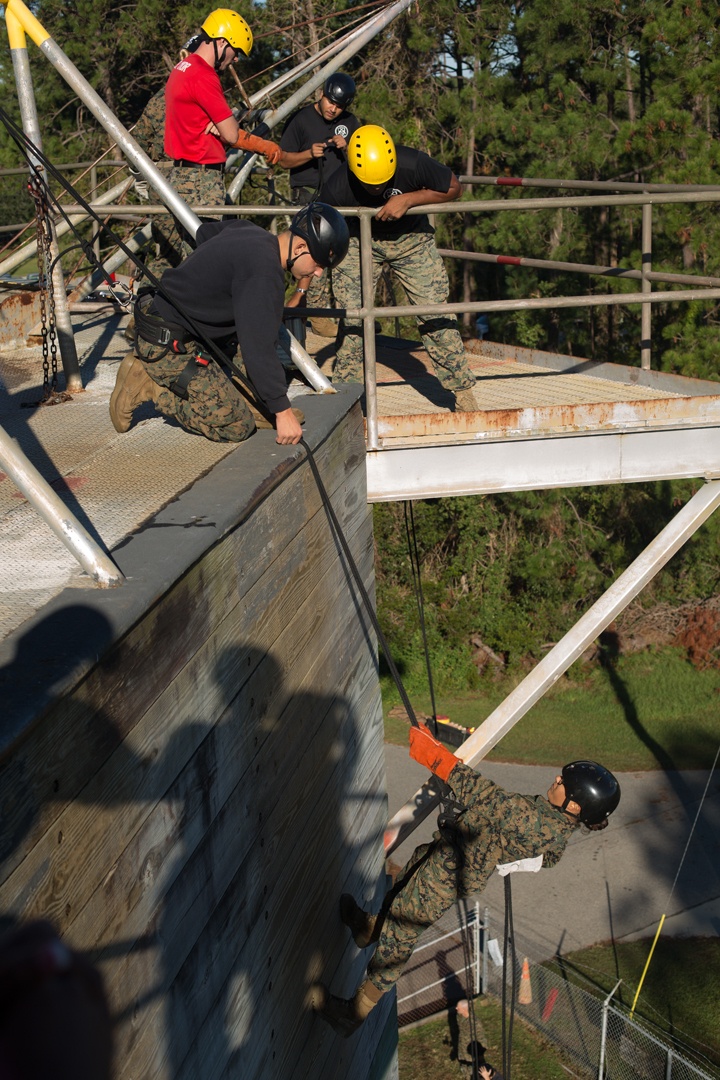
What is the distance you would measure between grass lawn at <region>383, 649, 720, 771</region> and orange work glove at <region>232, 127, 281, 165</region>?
31.9 ft

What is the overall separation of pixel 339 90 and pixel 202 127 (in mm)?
1377

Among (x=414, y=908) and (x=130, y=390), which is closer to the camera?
(x=130, y=390)

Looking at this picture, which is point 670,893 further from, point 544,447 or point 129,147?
point 129,147

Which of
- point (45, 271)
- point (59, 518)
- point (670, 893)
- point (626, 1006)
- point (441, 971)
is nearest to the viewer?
point (59, 518)

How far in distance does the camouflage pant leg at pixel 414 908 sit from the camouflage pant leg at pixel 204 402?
7.63 ft

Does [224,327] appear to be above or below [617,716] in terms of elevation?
above

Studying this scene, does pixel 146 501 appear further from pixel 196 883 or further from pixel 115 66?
pixel 115 66

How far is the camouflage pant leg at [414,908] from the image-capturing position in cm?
516

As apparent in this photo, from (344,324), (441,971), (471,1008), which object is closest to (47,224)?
(344,324)

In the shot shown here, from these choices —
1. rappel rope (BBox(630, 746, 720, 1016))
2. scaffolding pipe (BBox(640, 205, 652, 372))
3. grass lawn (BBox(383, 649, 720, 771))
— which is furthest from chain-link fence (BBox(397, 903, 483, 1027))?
scaffolding pipe (BBox(640, 205, 652, 372))

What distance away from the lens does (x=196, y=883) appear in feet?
10.2

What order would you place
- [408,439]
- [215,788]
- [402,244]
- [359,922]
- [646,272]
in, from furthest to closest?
[646,272], [402,244], [408,439], [359,922], [215,788]

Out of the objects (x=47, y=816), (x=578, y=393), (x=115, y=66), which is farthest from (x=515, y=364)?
(x=115, y=66)

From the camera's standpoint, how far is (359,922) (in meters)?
5.27
